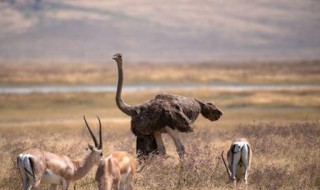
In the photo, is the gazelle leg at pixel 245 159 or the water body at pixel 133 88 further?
the water body at pixel 133 88

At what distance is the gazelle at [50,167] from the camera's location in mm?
11797

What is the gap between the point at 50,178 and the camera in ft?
39.8

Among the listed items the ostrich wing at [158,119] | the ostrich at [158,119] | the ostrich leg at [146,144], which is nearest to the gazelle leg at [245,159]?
the ostrich at [158,119]

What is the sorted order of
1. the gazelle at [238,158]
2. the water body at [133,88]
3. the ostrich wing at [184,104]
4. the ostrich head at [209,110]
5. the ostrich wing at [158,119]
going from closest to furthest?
1. the gazelle at [238,158]
2. the ostrich wing at [158,119]
3. the ostrich wing at [184,104]
4. the ostrich head at [209,110]
5. the water body at [133,88]

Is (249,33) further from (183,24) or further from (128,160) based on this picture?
(128,160)

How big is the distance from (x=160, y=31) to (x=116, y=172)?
450ft

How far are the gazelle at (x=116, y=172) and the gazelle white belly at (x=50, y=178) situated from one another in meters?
0.82

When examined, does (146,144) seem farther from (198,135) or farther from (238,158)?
(198,135)

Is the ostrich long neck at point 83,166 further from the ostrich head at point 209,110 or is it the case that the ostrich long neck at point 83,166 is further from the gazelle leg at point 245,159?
the ostrich head at point 209,110

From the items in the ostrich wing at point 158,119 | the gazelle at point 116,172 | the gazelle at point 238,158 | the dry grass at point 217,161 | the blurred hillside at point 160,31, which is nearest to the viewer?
the gazelle at point 116,172

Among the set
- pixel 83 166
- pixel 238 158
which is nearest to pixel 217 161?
pixel 238 158

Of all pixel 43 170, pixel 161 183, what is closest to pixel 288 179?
pixel 161 183

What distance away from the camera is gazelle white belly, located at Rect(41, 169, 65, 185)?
475 inches

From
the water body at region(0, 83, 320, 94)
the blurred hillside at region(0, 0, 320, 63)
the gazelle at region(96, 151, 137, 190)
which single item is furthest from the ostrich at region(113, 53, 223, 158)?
the blurred hillside at region(0, 0, 320, 63)
